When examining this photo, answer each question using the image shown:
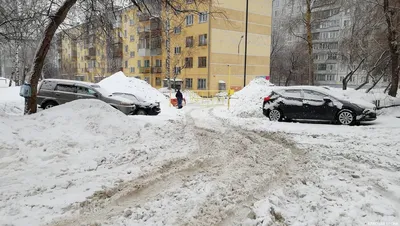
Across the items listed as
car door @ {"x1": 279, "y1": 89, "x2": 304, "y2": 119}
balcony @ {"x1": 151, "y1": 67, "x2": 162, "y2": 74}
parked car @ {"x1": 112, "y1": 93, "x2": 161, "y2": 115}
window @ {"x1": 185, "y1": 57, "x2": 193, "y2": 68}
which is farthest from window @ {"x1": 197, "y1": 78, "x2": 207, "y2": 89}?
car door @ {"x1": 279, "y1": 89, "x2": 304, "y2": 119}

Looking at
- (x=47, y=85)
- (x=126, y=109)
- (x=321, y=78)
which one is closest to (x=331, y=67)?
(x=321, y=78)

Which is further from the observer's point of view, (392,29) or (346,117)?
(392,29)

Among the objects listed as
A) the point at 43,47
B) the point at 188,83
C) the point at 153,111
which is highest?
the point at 43,47

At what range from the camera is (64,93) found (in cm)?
1550

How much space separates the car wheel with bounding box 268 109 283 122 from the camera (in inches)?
530

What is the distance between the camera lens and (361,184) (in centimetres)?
514

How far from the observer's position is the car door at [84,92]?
15305 millimetres

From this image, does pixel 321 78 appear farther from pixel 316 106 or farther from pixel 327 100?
pixel 316 106

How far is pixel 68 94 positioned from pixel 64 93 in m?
0.25

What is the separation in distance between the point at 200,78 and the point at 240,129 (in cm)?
2790

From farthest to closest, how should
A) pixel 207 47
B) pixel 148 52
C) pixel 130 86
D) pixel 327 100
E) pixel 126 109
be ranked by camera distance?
pixel 148 52, pixel 207 47, pixel 130 86, pixel 126 109, pixel 327 100

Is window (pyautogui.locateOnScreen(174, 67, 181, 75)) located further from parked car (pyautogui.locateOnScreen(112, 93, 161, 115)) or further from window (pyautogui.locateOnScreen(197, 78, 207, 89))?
parked car (pyautogui.locateOnScreen(112, 93, 161, 115))

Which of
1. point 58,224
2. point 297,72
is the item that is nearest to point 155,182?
point 58,224

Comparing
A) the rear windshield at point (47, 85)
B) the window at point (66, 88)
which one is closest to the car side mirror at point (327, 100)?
the window at point (66, 88)
